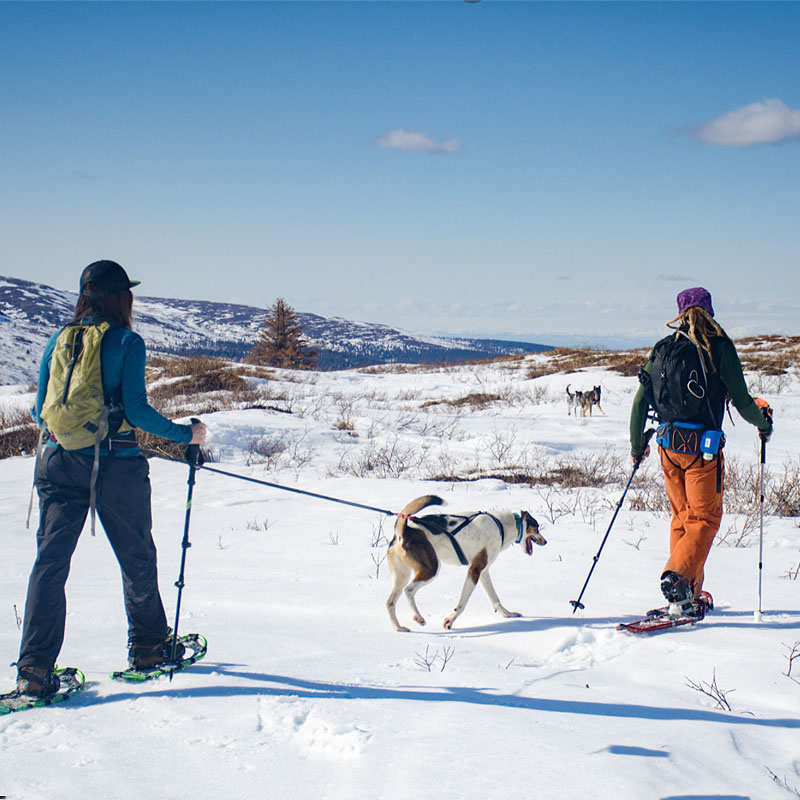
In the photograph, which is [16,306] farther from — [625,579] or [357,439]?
[625,579]

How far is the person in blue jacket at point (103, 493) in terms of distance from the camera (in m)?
3.02

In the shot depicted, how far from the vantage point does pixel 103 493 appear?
3053 millimetres

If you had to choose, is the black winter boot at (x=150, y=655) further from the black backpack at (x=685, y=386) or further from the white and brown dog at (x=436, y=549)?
the black backpack at (x=685, y=386)

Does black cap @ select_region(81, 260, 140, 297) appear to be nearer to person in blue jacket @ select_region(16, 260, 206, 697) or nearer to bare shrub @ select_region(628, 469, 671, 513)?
person in blue jacket @ select_region(16, 260, 206, 697)

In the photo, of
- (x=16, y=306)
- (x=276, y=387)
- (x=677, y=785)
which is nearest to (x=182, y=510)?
(x=677, y=785)

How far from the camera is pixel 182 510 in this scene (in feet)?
24.6

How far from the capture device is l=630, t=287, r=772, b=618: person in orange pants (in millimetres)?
4199

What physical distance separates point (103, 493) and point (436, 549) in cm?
211

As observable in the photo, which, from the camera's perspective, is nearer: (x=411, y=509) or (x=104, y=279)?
(x=104, y=279)

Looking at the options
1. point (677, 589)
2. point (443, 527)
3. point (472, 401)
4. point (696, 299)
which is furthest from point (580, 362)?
point (443, 527)

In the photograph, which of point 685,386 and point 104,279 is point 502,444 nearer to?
point 685,386

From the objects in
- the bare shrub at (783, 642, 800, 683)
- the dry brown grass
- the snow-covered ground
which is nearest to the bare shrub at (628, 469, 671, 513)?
the snow-covered ground

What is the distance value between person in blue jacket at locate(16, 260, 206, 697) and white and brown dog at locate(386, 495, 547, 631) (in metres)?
1.56

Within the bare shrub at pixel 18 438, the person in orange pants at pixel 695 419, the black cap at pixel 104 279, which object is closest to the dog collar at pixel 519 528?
the person in orange pants at pixel 695 419
